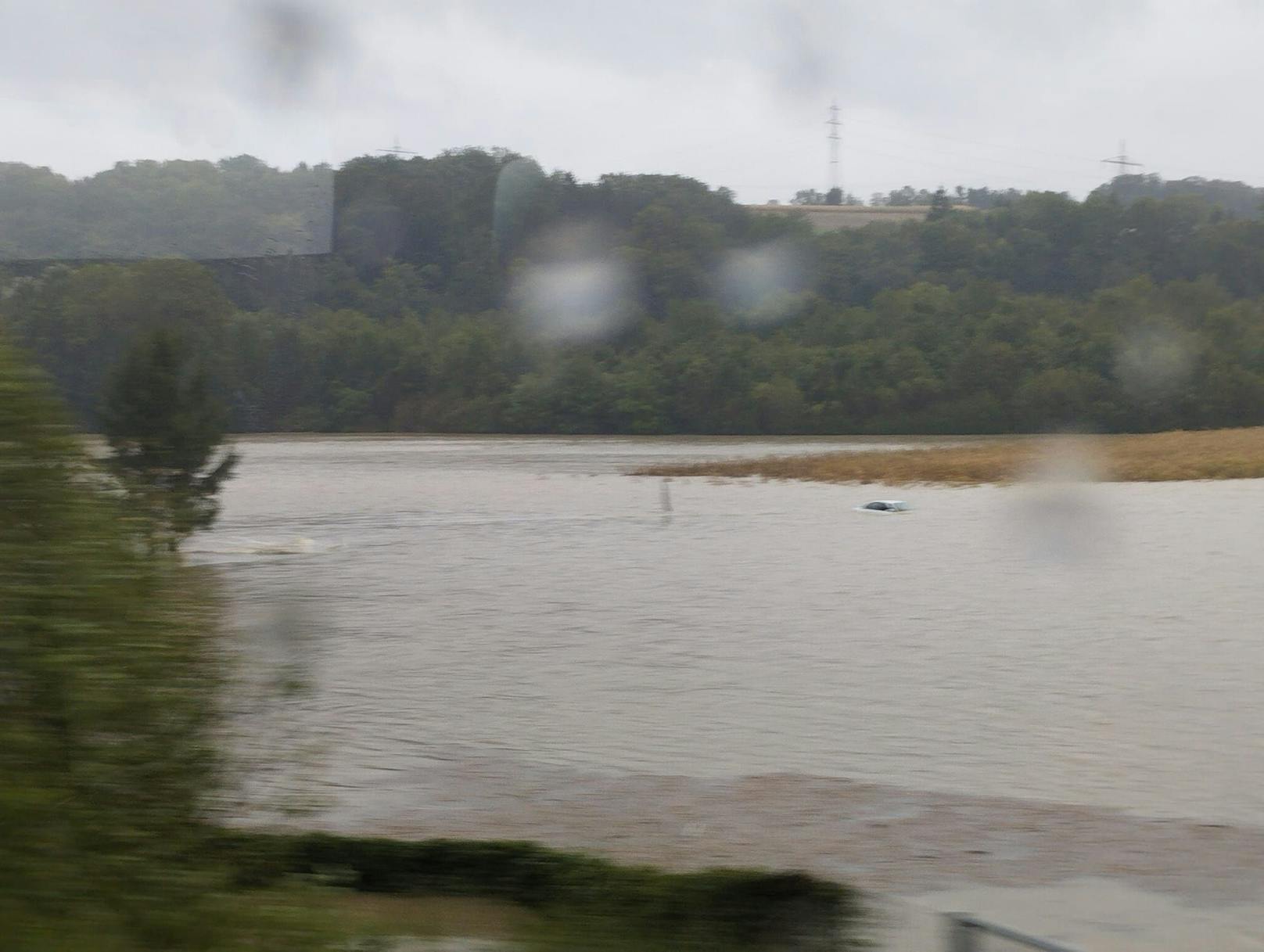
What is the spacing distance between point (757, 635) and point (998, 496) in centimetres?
2378

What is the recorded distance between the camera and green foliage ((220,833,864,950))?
4668mm

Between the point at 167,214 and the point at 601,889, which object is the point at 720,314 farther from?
the point at 601,889

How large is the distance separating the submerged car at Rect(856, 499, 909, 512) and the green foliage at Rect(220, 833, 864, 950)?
30936 millimetres

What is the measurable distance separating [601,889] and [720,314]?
8798 cm

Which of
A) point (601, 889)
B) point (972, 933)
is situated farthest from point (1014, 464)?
point (972, 933)

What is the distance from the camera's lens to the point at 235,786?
3.58 meters

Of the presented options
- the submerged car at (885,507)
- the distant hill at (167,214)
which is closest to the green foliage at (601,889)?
the distant hill at (167,214)

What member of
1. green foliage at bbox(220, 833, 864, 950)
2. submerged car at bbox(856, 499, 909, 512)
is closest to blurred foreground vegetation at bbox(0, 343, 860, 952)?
green foliage at bbox(220, 833, 864, 950)

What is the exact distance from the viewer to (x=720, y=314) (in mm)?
Answer: 92188

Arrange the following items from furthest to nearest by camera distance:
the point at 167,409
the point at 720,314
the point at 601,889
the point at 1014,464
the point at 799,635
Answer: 1. the point at 720,314
2. the point at 1014,464
3. the point at 167,409
4. the point at 799,635
5. the point at 601,889

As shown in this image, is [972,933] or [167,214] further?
[167,214]

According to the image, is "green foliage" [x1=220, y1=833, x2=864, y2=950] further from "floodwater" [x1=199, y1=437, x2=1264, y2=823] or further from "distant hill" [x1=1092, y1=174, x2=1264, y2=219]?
"distant hill" [x1=1092, y1=174, x2=1264, y2=219]

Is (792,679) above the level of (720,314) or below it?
below

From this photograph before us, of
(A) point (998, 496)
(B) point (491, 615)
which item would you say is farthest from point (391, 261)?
(B) point (491, 615)
